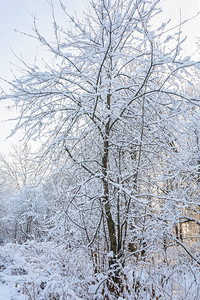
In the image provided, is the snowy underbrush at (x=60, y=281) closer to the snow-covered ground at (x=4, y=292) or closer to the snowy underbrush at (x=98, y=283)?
the snowy underbrush at (x=98, y=283)

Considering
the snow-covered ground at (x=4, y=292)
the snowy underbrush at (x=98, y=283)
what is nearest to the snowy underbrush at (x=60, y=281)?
the snowy underbrush at (x=98, y=283)

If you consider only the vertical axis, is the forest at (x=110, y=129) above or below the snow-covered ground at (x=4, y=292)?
above

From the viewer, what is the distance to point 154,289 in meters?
2.64

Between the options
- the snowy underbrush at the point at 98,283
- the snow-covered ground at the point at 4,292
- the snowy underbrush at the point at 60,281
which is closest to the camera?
the snowy underbrush at the point at 98,283

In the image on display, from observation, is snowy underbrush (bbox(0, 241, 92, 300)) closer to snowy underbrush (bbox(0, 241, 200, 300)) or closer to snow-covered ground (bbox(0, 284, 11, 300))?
snowy underbrush (bbox(0, 241, 200, 300))

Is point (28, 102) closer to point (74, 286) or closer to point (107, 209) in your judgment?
Answer: point (107, 209)

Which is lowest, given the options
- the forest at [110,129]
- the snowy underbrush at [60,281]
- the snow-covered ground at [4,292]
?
the snow-covered ground at [4,292]

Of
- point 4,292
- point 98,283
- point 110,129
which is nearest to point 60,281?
point 98,283

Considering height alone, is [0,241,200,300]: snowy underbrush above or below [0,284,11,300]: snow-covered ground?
above

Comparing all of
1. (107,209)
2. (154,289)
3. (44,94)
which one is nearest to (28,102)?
(44,94)

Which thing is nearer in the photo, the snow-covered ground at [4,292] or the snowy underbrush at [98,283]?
the snowy underbrush at [98,283]

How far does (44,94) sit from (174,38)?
1.77 metres

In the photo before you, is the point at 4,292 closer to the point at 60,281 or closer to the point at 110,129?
the point at 60,281

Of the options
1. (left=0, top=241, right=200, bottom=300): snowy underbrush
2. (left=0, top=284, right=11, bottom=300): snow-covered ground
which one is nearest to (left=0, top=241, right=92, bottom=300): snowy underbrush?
(left=0, top=241, right=200, bottom=300): snowy underbrush
